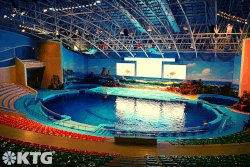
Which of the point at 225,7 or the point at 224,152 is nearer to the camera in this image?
the point at 224,152

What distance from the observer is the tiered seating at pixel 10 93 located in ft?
78.2

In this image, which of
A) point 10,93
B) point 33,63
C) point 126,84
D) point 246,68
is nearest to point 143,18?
point 246,68

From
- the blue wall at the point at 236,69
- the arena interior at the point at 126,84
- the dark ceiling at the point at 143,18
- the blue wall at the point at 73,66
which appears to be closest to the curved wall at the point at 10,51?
the arena interior at the point at 126,84

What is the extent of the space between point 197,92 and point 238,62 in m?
8.31

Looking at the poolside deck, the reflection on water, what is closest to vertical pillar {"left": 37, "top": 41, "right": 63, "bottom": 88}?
the reflection on water

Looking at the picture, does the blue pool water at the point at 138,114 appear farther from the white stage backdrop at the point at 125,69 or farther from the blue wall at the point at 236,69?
the white stage backdrop at the point at 125,69

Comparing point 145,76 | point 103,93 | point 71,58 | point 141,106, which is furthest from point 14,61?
point 145,76

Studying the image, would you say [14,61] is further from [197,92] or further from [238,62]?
[238,62]

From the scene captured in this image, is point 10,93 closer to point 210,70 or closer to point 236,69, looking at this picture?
point 210,70

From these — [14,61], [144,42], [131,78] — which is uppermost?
[144,42]

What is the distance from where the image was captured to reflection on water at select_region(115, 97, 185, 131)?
63.0 ft

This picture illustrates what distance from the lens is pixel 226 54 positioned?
35875mm

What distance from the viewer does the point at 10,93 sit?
1089 inches

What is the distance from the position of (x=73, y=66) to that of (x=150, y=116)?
1066 inches
